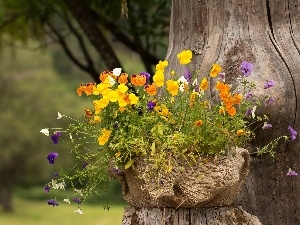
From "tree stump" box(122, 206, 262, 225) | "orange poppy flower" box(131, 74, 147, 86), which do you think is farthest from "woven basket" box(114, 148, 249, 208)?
"orange poppy flower" box(131, 74, 147, 86)

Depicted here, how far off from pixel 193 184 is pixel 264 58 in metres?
1.16

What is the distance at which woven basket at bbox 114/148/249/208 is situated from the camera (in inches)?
181

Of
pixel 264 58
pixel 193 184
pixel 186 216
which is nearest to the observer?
pixel 193 184

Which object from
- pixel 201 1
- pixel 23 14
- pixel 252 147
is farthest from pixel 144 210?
pixel 23 14

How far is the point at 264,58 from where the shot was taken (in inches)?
212

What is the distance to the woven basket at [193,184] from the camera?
4.61m

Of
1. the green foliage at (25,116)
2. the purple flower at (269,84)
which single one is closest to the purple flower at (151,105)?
the purple flower at (269,84)

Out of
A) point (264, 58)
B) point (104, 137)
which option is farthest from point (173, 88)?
point (264, 58)

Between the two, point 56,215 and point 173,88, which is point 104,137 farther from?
point 56,215

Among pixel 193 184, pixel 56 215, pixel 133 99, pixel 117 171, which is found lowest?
pixel 193 184

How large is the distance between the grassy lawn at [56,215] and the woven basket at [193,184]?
41332 millimetres

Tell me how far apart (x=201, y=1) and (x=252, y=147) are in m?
1.02

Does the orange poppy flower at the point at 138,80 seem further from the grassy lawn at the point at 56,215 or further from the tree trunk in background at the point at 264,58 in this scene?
the grassy lawn at the point at 56,215

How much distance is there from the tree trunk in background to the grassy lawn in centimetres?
4070
